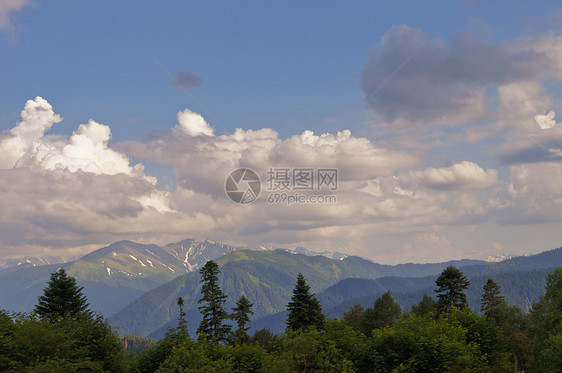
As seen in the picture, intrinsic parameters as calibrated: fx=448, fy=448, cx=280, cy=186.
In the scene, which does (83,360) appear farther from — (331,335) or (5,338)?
(331,335)

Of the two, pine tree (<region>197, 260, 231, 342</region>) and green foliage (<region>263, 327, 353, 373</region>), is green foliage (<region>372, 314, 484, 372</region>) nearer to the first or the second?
green foliage (<region>263, 327, 353, 373</region>)

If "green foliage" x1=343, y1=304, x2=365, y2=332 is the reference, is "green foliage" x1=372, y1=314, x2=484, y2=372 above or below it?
above

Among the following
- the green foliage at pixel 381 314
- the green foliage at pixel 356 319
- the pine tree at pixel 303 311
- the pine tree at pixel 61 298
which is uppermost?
the pine tree at pixel 61 298

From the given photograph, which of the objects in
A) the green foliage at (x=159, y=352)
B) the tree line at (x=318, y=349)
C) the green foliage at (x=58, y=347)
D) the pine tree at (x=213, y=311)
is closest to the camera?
the tree line at (x=318, y=349)

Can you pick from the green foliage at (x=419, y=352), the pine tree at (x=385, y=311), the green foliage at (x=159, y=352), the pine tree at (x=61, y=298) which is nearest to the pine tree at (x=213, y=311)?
the pine tree at (x=61, y=298)

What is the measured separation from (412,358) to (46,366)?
86.7 feet

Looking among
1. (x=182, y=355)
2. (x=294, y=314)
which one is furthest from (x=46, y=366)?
(x=294, y=314)

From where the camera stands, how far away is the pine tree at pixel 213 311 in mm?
64938

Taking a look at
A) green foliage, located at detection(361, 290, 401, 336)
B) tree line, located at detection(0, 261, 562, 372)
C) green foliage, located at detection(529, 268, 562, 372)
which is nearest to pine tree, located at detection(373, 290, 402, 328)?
green foliage, located at detection(361, 290, 401, 336)

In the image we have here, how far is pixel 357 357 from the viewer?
34750 mm

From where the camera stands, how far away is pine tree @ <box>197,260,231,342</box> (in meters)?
64.9

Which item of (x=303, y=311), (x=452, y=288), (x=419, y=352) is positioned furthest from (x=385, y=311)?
(x=419, y=352)

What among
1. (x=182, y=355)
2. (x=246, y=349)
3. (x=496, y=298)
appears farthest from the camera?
(x=496, y=298)

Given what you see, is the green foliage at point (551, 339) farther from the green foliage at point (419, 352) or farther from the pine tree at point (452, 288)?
the pine tree at point (452, 288)
